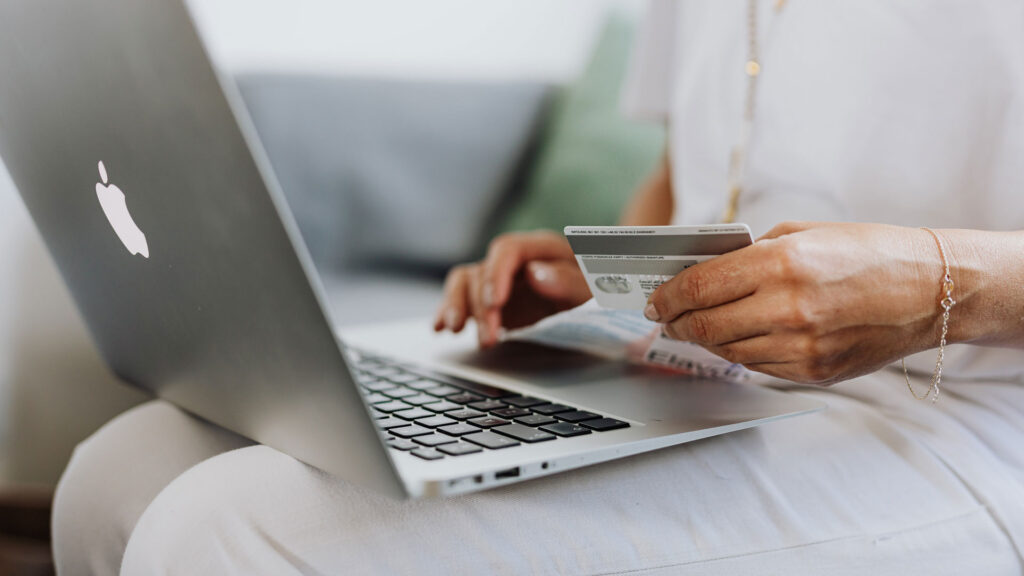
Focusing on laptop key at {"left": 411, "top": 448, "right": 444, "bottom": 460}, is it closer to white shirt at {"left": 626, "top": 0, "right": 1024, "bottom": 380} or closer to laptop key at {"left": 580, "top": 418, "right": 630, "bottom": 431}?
laptop key at {"left": 580, "top": 418, "right": 630, "bottom": 431}

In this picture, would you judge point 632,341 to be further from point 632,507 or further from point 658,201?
point 658,201

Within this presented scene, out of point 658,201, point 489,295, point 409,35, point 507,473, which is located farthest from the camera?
point 409,35

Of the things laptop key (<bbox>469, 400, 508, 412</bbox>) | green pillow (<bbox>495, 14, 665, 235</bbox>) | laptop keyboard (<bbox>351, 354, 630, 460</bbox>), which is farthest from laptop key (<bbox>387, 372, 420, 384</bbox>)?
green pillow (<bbox>495, 14, 665, 235</bbox>)

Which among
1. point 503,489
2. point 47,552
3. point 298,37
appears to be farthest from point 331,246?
point 503,489

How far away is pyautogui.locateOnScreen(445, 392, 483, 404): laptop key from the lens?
21.0 inches

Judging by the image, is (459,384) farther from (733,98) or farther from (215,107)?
(733,98)

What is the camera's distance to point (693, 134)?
875mm

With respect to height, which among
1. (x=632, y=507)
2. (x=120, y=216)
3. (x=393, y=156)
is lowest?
(x=632, y=507)

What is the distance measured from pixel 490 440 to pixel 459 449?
0.07 feet

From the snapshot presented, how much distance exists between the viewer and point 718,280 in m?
0.44

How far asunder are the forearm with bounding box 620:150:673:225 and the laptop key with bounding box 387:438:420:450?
2.13 feet

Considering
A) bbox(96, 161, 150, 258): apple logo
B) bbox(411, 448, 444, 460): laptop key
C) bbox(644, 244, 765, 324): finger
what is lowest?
bbox(411, 448, 444, 460): laptop key

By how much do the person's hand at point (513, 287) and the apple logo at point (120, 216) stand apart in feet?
1.11

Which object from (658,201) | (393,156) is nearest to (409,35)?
(393,156)
